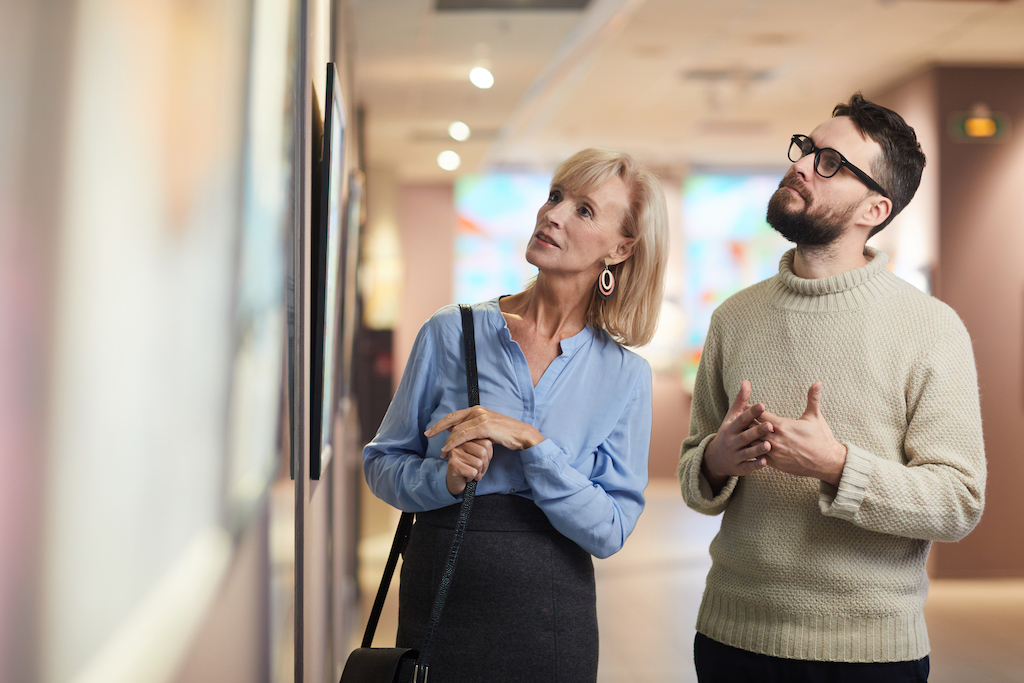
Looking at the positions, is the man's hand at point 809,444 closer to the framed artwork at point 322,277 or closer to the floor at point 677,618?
the framed artwork at point 322,277

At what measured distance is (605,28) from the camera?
5918 millimetres

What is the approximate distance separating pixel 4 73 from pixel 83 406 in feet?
0.85

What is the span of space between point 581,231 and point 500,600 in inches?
28.5

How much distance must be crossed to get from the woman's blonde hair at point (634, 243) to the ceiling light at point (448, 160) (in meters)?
8.23

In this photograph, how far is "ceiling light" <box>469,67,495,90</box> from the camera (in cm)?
639

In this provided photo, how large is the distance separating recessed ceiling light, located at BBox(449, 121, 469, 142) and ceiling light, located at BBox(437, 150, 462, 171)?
767mm

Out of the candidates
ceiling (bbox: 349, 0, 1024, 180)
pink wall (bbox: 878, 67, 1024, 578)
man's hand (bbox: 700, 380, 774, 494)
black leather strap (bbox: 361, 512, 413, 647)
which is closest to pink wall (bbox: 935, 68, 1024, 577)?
pink wall (bbox: 878, 67, 1024, 578)

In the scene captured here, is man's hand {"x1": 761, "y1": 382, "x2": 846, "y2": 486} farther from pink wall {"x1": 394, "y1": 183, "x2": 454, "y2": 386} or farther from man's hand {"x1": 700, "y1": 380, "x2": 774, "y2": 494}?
pink wall {"x1": 394, "y1": 183, "x2": 454, "y2": 386}

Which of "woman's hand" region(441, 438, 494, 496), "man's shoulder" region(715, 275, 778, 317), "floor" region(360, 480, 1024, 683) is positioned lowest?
"floor" region(360, 480, 1024, 683)

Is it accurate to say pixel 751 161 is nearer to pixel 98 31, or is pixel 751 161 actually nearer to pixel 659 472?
pixel 659 472

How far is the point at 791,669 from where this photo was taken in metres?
1.61

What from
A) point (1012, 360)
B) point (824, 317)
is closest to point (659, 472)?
point (1012, 360)

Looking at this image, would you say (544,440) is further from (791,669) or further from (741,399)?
(791,669)

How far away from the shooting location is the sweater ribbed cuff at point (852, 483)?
145cm
